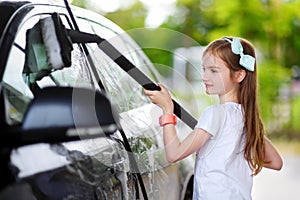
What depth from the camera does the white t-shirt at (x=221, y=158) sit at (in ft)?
8.44

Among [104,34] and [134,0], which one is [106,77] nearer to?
[104,34]

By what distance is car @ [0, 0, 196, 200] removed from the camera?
2.02 metres

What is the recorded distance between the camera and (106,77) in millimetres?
2758

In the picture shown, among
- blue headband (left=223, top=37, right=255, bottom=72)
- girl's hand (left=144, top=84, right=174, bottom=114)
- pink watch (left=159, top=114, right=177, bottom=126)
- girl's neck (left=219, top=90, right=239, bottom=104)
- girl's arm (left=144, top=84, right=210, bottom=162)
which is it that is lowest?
girl's arm (left=144, top=84, right=210, bottom=162)

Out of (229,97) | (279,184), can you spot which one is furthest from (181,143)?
(279,184)

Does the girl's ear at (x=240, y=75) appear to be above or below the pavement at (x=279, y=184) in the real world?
above

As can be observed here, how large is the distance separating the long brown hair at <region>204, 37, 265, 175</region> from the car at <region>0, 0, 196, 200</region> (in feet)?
0.98

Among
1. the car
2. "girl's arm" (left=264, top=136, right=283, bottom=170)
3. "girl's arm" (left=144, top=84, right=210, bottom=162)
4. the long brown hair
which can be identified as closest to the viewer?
the car

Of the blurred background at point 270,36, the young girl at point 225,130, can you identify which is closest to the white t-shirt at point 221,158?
the young girl at point 225,130

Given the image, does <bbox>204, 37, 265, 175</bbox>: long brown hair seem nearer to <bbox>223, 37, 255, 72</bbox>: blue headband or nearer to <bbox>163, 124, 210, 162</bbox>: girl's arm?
<bbox>223, 37, 255, 72</bbox>: blue headband

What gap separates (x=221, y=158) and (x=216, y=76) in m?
0.32

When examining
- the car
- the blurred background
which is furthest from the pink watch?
the blurred background

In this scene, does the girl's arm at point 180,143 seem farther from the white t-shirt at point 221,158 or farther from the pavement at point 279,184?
the pavement at point 279,184

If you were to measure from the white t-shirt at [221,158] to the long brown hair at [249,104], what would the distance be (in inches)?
1.4
